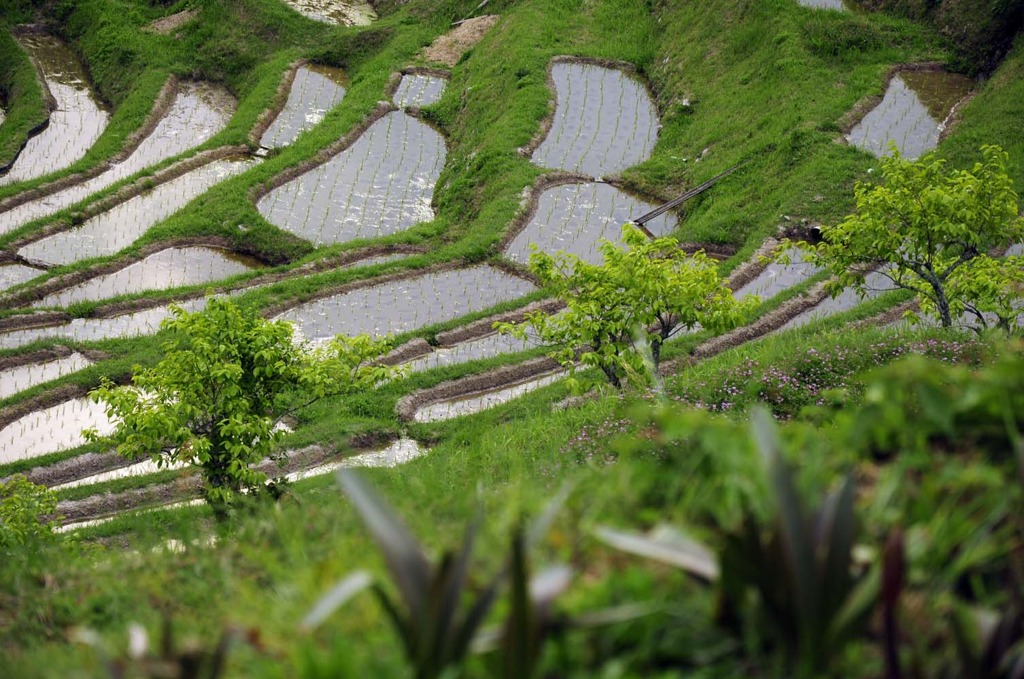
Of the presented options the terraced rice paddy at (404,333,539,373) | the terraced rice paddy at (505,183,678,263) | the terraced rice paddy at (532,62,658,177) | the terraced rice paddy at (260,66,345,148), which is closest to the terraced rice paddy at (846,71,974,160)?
the terraced rice paddy at (505,183,678,263)

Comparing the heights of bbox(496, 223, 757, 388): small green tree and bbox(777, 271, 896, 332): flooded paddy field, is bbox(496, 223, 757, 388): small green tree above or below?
above

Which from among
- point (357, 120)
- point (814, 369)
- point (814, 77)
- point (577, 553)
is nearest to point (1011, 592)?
point (577, 553)

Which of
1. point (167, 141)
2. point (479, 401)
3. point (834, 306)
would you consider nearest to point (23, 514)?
point (479, 401)

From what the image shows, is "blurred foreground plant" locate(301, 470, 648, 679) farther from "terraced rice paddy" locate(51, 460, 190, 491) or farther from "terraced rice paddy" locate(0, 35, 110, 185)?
"terraced rice paddy" locate(0, 35, 110, 185)

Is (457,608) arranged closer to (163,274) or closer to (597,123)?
(163,274)

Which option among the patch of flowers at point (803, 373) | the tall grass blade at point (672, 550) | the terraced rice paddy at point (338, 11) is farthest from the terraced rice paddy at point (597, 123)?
the tall grass blade at point (672, 550)

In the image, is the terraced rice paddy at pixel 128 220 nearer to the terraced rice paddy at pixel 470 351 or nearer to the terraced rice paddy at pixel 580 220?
the terraced rice paddy at pixel 580 220
